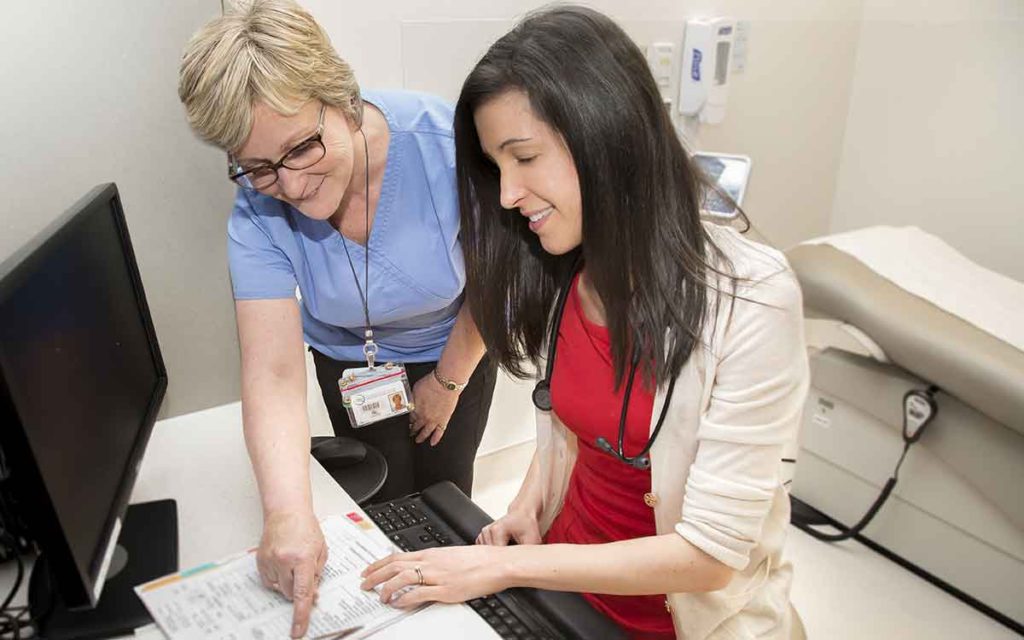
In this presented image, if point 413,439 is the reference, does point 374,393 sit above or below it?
above

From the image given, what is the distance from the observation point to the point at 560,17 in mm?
911

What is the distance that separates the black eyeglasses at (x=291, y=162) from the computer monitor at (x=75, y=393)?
7.2 inches

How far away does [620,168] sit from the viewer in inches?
35.6

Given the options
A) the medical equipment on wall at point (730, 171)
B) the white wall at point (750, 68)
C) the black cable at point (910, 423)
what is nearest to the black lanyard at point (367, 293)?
the white wall at point (750, 68)

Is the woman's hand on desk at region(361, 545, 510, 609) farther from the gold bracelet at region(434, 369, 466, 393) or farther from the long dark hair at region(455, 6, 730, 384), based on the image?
the gold bracelet at region(434, 369, 466, 393)

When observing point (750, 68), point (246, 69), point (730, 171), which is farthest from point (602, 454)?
point (750, 68)

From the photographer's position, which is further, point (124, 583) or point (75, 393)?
point (124, 583)

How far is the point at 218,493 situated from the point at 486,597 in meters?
0.48

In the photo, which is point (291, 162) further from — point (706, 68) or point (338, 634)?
point (706, 68)

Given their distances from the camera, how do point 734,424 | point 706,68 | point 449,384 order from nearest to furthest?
point 734,424, point 449,384, point 706,68

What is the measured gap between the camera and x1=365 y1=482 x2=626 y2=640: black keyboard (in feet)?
3.04

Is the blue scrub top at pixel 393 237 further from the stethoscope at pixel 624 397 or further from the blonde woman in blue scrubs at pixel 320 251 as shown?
the stethoscope at pixel 624 397

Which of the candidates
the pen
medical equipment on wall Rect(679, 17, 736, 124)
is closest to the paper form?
the pen

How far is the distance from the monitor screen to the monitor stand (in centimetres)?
11
